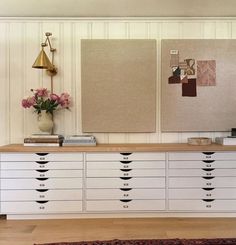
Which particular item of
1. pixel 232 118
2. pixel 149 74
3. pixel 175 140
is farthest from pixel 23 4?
pixel 232 118

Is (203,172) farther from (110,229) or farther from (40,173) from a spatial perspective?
(40,173)

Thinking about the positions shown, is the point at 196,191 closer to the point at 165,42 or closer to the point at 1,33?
the point at 165,42

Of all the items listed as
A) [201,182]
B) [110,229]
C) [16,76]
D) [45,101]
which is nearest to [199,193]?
[201,182]

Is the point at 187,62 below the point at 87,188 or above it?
above

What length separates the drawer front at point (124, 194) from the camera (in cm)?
309

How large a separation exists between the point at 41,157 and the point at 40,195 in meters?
0.39

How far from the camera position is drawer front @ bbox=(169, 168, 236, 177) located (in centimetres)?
311

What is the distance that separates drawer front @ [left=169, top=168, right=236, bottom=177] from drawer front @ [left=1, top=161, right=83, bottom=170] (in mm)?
996

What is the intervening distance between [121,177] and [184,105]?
114 centimetres

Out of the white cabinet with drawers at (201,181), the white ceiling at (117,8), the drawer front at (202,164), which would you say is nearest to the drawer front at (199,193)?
the white cabinet with drawers at (201,181)

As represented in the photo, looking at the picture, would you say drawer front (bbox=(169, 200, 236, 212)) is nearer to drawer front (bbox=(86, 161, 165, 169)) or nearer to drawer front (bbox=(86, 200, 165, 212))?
drawer front (bbox=(86, 200, 165, 212))

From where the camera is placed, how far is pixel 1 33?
11.3 feet

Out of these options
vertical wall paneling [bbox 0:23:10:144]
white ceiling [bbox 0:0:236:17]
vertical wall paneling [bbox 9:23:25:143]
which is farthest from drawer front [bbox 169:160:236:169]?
vertical wall paneling [bbox 0:23:10:144]

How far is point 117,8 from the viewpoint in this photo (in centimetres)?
318
